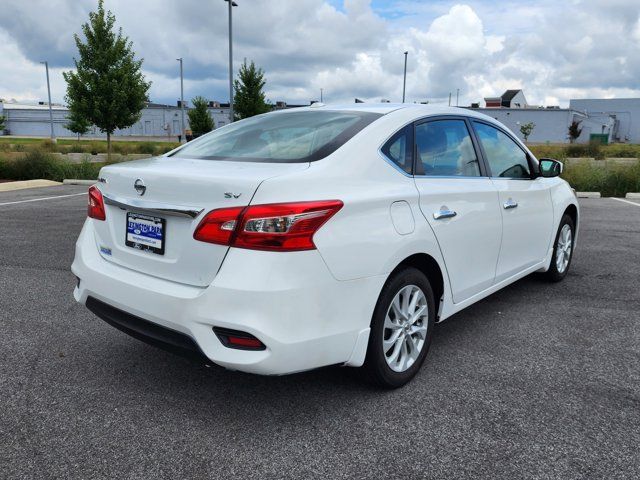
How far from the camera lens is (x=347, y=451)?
2539 mm

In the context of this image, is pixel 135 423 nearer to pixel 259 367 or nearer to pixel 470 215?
pixel 259 367

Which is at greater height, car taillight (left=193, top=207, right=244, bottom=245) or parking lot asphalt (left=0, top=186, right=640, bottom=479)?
car taillight (left=193, top=207, right=244, bottom=245)

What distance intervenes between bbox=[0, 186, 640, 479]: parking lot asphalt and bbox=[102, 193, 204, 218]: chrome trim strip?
107 cm

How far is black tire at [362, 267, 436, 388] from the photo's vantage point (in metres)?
2.84

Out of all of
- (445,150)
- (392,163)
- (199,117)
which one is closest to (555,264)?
(445,150)

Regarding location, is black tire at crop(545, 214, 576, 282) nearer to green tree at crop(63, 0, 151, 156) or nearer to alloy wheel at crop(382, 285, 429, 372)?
alloy wheel at crop(382, 285, 429, 372)

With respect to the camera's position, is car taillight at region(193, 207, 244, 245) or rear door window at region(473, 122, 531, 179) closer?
car taillight at region(193, 207, 244, 245)

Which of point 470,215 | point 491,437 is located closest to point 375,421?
point 491,437

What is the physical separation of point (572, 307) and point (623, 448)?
2382mm

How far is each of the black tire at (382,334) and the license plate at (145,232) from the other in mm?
1158

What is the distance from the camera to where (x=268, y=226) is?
2402 millimetres

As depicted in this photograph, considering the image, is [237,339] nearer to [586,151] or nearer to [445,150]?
[445,150]

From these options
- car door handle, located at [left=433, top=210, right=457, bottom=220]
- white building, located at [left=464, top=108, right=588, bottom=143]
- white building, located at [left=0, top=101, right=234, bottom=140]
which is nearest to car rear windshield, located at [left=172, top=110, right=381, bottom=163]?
car door handle, located at [left=433, top=210, right=457, bottom=220]

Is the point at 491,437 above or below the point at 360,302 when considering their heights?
below
